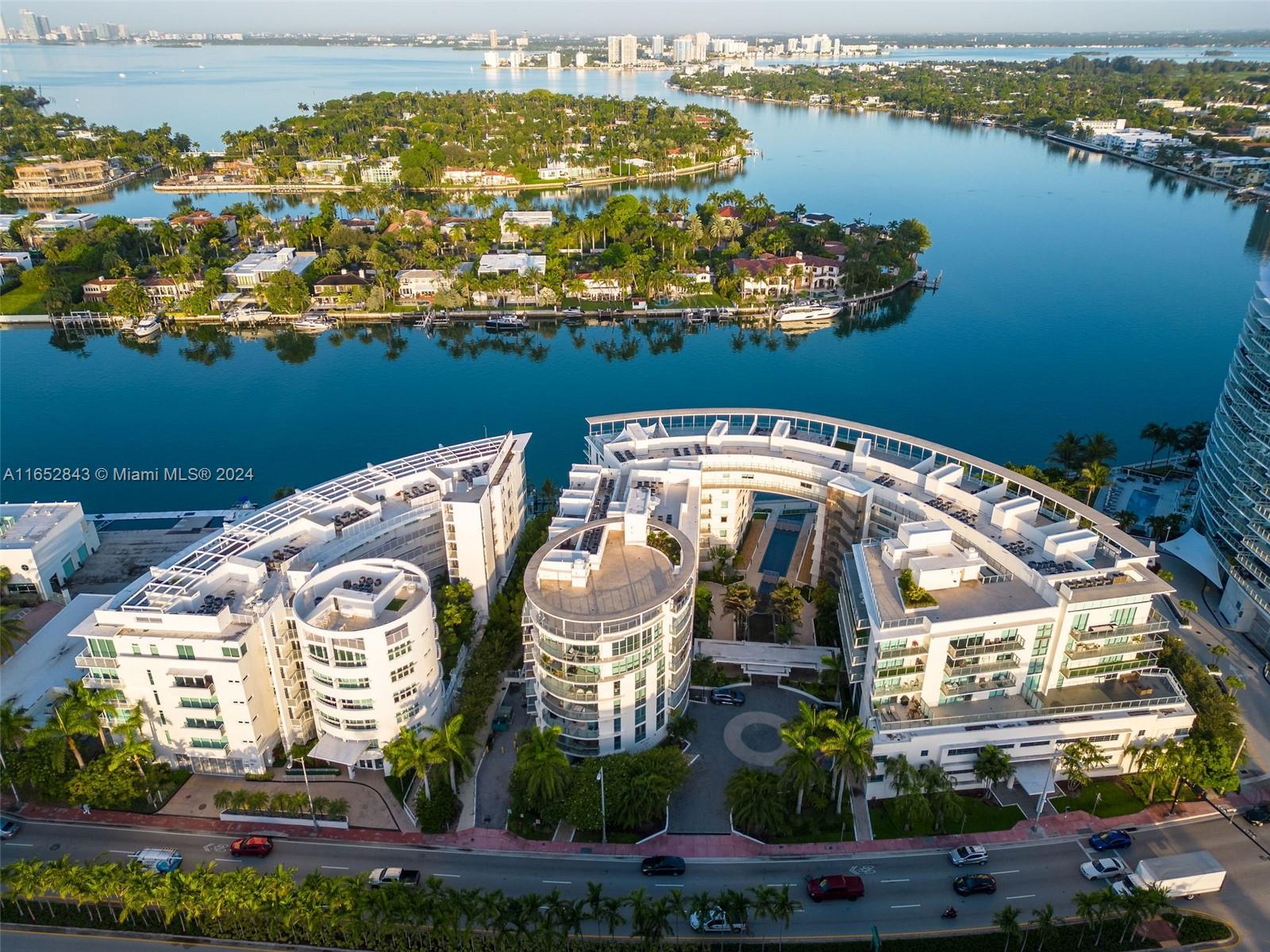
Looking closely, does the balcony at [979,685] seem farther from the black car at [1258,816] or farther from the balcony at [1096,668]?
the black car at [1258,816]

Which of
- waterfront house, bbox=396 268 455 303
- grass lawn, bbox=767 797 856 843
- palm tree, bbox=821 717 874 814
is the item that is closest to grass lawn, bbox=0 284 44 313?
waterfront house, bbox=396 268 455 303

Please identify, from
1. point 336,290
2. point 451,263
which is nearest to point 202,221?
point 336,290

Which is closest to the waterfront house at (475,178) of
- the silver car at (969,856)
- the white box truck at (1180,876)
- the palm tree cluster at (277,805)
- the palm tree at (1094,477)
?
the palm tree at (1094,477)

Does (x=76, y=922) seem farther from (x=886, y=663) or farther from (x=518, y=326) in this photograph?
(x=518, y=326)

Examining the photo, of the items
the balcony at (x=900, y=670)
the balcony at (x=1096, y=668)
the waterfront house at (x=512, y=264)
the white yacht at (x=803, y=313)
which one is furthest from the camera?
the waterfront house at (x=512, y=264)

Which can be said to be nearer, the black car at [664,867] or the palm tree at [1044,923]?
the palm tree at [1044,923]

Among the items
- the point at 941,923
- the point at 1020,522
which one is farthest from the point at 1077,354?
the point at 941,923

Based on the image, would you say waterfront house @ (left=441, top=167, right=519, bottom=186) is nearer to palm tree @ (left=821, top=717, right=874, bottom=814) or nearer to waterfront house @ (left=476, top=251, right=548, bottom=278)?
waterfront house @ (left=476, top=251, right=548, bottom=278)
